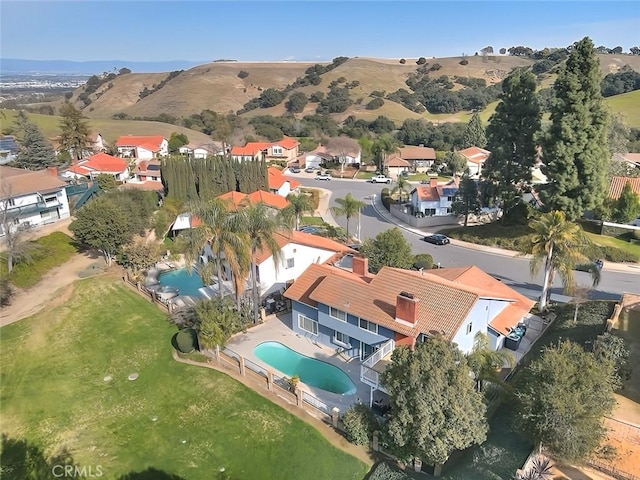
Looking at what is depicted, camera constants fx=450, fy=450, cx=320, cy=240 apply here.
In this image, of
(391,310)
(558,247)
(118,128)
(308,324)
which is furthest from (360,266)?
(118,128)

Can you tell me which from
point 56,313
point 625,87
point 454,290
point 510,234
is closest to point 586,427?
point 454,290

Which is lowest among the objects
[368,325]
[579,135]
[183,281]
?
[183,281]

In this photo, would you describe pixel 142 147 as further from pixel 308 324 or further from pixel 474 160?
pixel 308 324

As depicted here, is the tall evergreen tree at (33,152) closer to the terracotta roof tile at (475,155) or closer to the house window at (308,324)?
the house window at (308,324)

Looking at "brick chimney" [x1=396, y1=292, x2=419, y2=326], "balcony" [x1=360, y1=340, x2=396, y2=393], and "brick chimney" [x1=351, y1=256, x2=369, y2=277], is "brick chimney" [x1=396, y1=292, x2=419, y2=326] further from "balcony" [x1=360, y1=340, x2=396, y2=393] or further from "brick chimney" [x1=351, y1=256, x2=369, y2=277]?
"brick chimney" [x1=351, y1=256, x2=369, y2=277]

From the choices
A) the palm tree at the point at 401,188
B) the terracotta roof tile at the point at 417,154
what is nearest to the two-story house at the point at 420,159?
the terracotta roof tile at the point at 417,154

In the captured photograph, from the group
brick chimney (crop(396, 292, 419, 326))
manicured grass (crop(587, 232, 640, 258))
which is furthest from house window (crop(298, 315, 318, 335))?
manicured grass (crop(587, 232, 640, 258))
